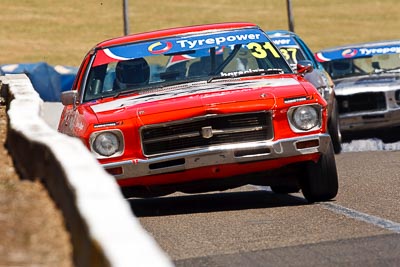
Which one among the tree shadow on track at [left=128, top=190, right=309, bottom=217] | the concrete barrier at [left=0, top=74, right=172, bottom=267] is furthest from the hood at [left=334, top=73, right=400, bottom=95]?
the concrete barrier at [left=0, top=74, right=172, bottom=267]

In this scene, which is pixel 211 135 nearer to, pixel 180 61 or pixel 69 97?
pixel 180 61

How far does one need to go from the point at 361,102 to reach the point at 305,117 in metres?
9.60

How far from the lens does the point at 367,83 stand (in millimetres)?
19281

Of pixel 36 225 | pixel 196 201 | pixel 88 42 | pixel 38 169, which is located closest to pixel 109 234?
pixel 36 225

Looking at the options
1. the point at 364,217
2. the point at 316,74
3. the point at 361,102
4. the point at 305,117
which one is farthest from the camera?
the point at 361,102

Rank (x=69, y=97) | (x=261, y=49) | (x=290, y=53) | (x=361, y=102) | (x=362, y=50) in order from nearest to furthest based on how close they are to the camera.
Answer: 1. (x=69, y=97)
2. (x=261, y=49)
3. (x=290, y=53)
4. (x=361, y=102)
5. (x=362, y=50)

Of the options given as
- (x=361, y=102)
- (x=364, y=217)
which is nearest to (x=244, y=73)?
(x=364, y=217)

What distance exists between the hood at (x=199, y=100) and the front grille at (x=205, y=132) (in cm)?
8

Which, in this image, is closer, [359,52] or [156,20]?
[359,52]

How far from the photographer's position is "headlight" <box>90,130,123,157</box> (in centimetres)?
979

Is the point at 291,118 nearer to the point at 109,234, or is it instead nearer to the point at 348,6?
the point at 109,234

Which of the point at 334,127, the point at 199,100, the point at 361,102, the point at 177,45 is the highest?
the point at 177,45

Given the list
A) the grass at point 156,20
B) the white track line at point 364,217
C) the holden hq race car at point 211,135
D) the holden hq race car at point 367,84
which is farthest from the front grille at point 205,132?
the grass at point 156,20

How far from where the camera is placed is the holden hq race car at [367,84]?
1897cm
